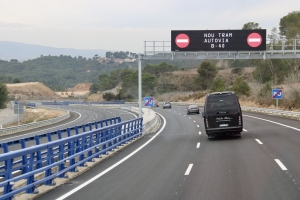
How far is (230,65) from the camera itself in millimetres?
177875

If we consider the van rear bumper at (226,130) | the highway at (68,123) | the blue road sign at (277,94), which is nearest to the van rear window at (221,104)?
the van rear bumper at (226,130)

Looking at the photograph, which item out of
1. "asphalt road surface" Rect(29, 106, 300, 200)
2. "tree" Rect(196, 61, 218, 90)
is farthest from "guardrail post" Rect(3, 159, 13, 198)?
"tree" Rect(196, 61, 218, 90)

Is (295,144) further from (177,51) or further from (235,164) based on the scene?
(177,51)

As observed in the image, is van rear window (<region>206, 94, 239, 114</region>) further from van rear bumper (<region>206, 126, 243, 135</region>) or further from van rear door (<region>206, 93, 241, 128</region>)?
van rear bumper (<region>206, 126, 243, 135</region>)

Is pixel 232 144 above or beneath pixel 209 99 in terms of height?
beneath

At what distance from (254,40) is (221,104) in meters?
8.84

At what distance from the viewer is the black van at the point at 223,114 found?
80.8 ft

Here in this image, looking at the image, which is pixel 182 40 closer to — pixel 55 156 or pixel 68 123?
pixel 55 156

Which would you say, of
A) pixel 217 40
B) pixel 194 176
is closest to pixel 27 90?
pixel 217 40

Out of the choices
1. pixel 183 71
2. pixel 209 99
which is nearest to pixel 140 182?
pixel 209 99

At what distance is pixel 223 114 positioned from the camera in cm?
2472

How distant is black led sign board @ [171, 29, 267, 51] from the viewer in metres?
31.8

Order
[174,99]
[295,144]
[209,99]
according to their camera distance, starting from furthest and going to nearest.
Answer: [174,99] < [209,99] < [295,144]

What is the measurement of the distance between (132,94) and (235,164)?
4726 inches
